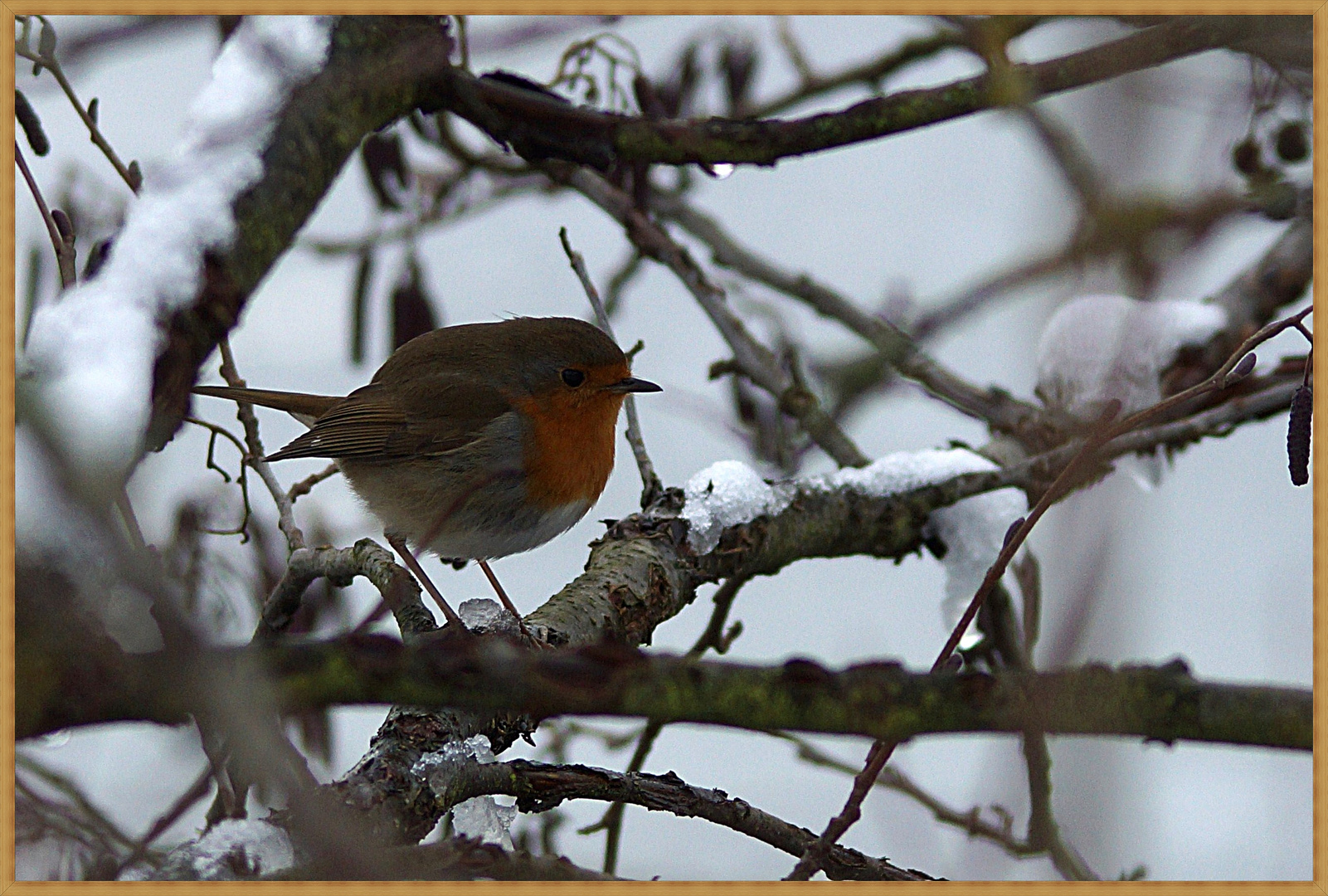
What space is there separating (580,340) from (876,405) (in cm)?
198

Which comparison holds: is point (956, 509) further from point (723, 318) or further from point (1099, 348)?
point (723, 318)

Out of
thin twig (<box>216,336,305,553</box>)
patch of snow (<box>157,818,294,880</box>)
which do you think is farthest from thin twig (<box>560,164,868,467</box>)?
patch of snow (<box>157,818,294,880</box>)

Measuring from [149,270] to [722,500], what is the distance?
4.93 feet

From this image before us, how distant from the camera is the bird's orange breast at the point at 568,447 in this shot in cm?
276

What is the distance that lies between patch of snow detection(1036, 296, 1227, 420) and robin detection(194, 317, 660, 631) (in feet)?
3.43

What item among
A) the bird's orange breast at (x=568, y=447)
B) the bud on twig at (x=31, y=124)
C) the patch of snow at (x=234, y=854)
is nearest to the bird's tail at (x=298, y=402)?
the bird's orange breast at (x=568, y=447)

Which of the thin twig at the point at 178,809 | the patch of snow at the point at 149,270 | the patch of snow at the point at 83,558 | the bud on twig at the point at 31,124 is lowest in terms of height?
the patch of snow at the point at 83,558

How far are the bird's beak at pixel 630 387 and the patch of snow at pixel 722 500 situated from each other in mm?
293

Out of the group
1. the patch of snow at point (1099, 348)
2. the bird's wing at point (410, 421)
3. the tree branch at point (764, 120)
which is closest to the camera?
the tree branch at point (764, 120)

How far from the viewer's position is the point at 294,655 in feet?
2.19

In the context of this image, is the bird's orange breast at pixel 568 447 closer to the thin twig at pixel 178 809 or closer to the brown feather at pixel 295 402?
the brown feather at pixel 295 402

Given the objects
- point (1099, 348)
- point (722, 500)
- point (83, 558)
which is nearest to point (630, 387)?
point (722, 500)

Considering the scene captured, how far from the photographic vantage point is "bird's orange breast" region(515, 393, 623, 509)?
2760mm

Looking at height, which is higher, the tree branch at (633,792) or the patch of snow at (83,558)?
the tree branch at (633,792)
